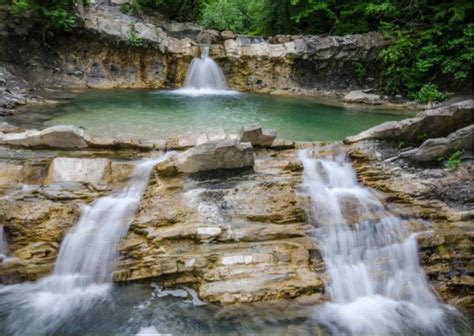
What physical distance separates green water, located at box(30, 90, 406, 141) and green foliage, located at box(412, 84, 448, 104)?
2082mm

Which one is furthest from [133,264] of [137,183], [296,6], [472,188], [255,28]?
[255,28]

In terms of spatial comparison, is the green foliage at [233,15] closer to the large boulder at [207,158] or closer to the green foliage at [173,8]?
the green foliage at [173,8]

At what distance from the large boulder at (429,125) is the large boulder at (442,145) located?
0.52m

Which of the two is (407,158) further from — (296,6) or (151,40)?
(296,6)

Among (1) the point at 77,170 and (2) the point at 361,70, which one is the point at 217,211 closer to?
(1) the point at 77,170

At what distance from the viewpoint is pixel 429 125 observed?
703 cm

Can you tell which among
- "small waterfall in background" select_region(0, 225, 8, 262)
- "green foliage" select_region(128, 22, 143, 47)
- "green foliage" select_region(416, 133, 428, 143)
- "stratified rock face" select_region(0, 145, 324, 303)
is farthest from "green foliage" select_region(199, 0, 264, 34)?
"small waterfall in background" select_region(0, 225, 8, 262)

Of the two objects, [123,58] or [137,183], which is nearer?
[137,183]

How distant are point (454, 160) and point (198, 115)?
263 inches

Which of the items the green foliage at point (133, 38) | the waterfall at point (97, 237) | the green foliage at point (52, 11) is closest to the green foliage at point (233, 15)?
the green foliage at point (133, 38)

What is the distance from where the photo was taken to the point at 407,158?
21.7ft

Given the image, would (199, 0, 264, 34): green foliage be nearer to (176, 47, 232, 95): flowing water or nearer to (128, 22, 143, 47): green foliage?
(176, 47, 232, 95): flowing water

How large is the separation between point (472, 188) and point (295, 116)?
239 inches

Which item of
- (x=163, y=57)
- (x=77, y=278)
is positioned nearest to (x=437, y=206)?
(x=77, y=278)
